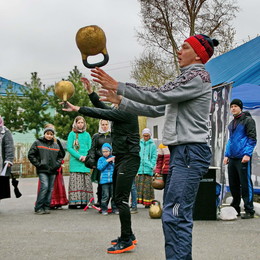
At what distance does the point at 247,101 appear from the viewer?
998 cm

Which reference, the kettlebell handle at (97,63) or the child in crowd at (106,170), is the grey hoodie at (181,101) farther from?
the child in crowd at (106,170)

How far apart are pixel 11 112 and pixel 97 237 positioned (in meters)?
35.7

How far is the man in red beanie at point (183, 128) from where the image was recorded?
358cm

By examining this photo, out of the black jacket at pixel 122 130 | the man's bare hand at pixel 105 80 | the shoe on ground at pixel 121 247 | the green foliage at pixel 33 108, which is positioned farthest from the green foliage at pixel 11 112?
the man's bare hand at pixel 105 80

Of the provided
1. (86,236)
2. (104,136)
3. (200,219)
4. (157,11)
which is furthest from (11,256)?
(157,11)

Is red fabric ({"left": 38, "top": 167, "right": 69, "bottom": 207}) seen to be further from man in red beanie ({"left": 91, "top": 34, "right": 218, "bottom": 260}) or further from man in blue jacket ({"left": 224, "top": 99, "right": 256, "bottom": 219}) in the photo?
man in red beanie ({"left": 91, "top": 34, "right": 218, "bottom": 260})

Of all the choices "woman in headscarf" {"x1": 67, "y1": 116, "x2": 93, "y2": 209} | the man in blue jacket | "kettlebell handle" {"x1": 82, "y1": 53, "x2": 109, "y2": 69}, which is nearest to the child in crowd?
"woman in headscarf" {"x1": 67, "y1": 116, "x2": 93, "y2": 209}

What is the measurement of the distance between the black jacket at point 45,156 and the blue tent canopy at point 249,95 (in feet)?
13.2

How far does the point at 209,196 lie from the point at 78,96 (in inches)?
1390

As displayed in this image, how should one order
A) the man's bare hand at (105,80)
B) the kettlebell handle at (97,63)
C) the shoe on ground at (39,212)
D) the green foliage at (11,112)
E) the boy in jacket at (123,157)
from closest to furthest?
the man's bare hand at (105,80)
the kettlebell handle at (97,63)
the boy in jacket at (123,157)
the shoe on ground at (39,212)
the green foliage at (11,112)

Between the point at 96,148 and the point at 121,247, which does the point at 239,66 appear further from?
the point at 121,247

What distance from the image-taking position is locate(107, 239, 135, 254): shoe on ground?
546 centimetres

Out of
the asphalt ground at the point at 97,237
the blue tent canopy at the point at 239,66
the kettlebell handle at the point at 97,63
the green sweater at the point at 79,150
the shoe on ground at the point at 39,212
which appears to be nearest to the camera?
the kettlebell handle at the point at 97,63

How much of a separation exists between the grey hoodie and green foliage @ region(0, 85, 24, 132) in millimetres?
37783
